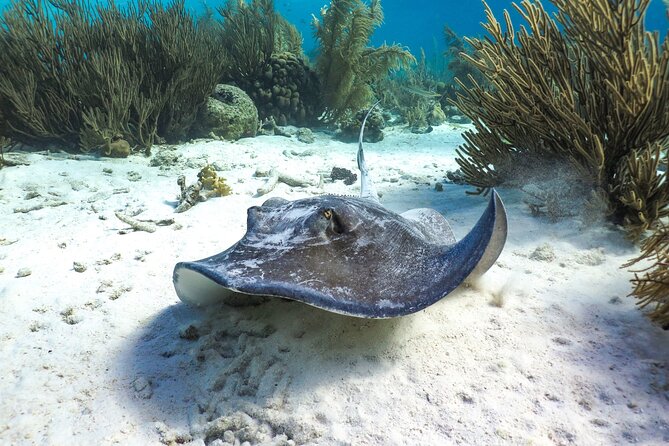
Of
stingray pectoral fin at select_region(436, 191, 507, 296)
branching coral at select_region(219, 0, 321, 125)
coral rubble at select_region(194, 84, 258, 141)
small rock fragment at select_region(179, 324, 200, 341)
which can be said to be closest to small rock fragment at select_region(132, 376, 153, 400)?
small rock fragment at select_region(179, 324, 200, 341)

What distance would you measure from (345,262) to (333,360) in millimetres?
662

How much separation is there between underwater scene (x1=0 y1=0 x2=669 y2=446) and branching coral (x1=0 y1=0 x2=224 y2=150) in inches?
2.7

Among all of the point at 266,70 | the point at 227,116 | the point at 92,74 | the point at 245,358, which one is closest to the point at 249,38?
the point at 266,70

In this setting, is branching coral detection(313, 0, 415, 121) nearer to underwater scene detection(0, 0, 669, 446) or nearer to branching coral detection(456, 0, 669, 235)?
underwater scene detection(0, 0, 669, 446)

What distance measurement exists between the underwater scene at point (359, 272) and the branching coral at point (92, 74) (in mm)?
69

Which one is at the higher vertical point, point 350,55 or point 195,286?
point 350,55

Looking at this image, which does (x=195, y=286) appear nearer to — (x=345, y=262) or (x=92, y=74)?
(x=345, y=262)

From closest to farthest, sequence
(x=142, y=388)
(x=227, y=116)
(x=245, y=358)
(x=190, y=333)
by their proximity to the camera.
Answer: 1. (x=142, y=388)
2. (x=245, y=358)
3. (x=190, y=333)
4. (x=227, y=116)

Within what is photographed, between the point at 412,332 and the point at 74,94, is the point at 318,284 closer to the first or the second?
the point at 412,332

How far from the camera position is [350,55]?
453 inches

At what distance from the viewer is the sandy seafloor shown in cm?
189

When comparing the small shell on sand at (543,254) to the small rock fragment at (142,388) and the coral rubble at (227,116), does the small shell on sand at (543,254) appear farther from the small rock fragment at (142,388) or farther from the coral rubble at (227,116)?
the coral rubble at (227,116)

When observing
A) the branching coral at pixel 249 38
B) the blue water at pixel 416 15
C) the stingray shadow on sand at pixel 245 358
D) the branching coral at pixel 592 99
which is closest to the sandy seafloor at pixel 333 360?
the stingray shadow on sand at pixel 245 358

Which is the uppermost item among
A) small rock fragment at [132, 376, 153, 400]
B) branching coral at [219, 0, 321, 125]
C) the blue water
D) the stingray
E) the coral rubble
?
the blue water
